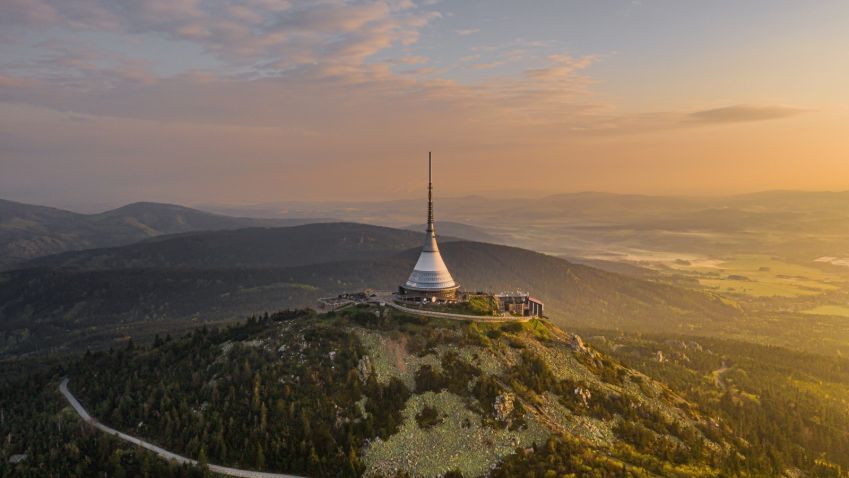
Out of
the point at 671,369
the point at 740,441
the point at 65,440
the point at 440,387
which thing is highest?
the point at 440,387

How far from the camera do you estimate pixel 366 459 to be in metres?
64.3

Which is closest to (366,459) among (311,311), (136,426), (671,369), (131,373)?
(136,426)

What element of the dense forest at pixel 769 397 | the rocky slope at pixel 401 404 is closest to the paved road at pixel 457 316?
the rocky slope at pixel 401 404

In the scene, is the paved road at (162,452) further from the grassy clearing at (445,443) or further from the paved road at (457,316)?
the paved road at (457,316)

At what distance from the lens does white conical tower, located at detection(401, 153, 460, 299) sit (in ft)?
321

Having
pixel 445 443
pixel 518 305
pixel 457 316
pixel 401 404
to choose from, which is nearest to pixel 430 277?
pixel 457 316

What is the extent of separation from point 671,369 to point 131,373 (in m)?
141

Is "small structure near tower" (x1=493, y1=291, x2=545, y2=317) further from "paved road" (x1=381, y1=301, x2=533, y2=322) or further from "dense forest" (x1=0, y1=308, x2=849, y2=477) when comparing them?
"paved road" (x1=381, y1=301, x2=533, y2=322)

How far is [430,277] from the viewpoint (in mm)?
98438

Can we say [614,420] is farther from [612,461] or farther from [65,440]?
[65,440]

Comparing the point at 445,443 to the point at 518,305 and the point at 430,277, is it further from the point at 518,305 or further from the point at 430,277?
the point at 518,305

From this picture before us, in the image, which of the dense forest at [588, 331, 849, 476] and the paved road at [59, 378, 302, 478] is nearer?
the paved road at [59, 378, 302, 478]

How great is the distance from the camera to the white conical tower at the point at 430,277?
3856 inches

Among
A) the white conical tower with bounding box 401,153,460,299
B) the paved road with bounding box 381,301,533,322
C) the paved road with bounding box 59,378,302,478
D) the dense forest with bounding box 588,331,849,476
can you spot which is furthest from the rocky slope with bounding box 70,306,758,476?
the dense forest with bounding box 588,331,849,476
